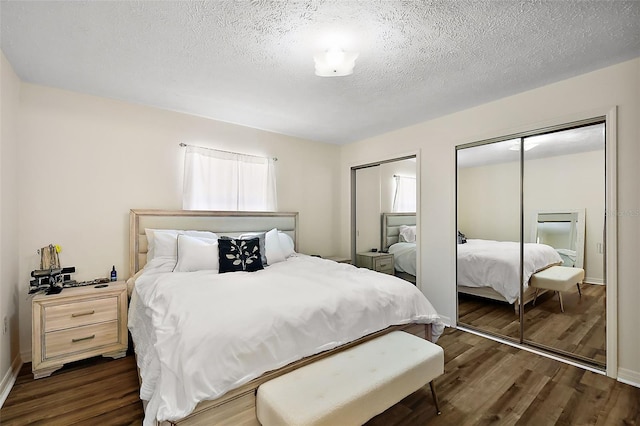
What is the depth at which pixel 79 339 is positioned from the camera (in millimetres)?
2396

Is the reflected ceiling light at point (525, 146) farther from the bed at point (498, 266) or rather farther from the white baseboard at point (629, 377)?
the white baseboard at point (629, 377)

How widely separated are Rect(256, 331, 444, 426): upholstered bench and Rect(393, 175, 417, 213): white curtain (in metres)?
2.15

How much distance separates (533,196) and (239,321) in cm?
293

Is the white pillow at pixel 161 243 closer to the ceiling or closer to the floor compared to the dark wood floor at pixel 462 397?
closer to the ceiling

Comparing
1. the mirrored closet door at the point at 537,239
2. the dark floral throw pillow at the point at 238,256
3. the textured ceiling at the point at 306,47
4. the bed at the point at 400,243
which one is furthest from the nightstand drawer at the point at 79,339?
Answer: the mirrored closet door at the point at 537,239

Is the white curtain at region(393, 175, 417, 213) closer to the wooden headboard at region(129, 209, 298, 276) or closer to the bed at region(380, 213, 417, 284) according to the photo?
the bed at region(380, 213, 417, 284)

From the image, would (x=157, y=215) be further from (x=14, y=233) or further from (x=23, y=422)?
(x=23, y=422)

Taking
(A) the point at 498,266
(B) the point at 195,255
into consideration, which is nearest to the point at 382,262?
(A) the point at 498,266

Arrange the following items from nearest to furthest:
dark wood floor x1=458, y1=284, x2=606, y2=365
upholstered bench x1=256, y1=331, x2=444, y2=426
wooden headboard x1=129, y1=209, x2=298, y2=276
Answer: upholstered bench x1=256, y1=331, x2=444, y2=426 → dark wood floor x1=458, y1=284, x2=606, y2=365 → wooden headboard x1=129, y1=209, x2=298, y2=276

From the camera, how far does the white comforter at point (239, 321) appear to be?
1417 mm

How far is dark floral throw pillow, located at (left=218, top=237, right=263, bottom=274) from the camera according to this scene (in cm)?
277

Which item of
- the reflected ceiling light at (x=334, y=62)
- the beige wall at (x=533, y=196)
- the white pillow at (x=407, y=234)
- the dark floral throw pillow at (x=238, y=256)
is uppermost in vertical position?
the reflected ceiling light at (x=334, y=62)

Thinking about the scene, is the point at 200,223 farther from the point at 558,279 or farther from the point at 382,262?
the point at 558,279

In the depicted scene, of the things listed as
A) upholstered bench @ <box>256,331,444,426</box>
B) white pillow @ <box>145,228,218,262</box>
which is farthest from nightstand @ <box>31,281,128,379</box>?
upholstered bench @ <box>256,331,444,426</box>
